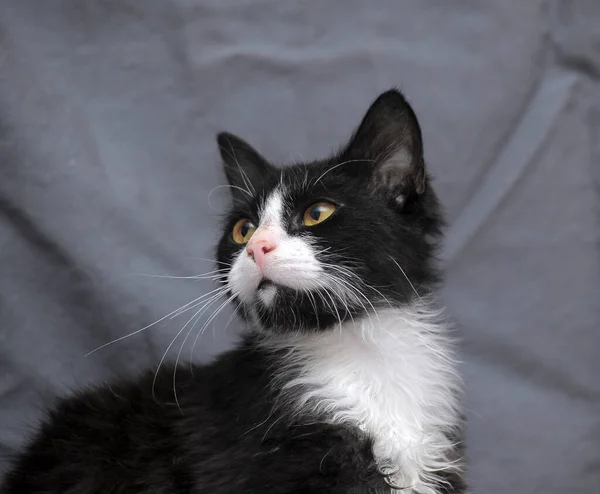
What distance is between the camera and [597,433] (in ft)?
5.56

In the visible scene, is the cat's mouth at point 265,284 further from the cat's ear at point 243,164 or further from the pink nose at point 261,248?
the cat's ear at point 243,164

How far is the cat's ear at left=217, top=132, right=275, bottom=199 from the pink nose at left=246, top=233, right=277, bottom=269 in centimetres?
30

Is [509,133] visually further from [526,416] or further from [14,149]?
[14,149]

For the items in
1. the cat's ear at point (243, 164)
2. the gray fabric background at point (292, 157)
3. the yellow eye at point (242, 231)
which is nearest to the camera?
the yellow eye at point (242, 231)

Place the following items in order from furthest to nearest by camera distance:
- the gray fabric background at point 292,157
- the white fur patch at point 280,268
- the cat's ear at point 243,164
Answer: the gray fabric background at point 292,157
the cat's ear at point 243,164
the white fur patch at point 280,268

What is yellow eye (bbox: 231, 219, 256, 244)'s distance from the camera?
4.02 feet

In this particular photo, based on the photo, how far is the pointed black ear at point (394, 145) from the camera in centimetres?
115

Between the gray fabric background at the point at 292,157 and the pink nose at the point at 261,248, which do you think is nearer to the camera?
the pink nose at the point at 261,248

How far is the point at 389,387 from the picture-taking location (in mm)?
1127

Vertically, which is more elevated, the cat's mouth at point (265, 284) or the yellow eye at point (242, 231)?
the yellow eye at point (242, 231)

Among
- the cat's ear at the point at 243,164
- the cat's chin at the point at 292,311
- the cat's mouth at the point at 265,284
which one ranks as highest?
the cat's ear at the point at 243,164

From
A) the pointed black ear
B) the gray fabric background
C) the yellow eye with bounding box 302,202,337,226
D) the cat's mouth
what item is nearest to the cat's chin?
the cat's mouth

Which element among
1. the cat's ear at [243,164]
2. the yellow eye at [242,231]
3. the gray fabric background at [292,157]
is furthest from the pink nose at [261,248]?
the gray fabric background at [292,157]

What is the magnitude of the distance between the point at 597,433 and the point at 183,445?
1.05m
